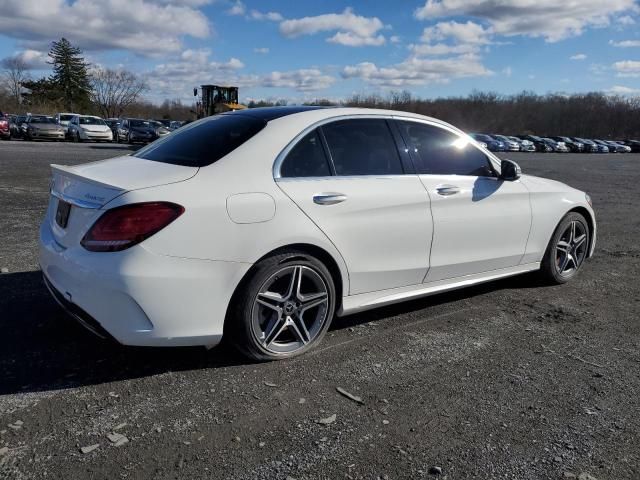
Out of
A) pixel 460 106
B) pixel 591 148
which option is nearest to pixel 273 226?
pixel 591 148

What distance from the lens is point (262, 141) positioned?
356 centimetres

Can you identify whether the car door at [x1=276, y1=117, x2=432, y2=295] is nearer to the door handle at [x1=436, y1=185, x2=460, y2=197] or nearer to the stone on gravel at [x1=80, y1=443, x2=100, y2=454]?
the door handle at [x1=436, y1=185, x2=460, y2=197]

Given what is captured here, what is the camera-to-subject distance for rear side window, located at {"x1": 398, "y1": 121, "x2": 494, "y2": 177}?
430 centimetres

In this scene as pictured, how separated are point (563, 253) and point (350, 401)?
11.1 feet

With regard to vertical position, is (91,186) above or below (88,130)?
below

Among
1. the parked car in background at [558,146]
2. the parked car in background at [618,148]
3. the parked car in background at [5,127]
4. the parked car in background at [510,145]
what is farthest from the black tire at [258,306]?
the parked car in background at [618,148]

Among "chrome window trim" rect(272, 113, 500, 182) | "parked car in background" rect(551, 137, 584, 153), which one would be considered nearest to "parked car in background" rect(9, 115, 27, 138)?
"chrome window trim" rect(272, 113, 500, 182)

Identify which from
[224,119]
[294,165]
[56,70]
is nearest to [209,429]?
[294,165]

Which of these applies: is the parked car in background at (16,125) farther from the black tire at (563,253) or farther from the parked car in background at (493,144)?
the black tire at (563,253)

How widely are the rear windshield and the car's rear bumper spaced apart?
715mm

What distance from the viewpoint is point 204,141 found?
379cm

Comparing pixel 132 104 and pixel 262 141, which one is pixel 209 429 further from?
pixel 132 104

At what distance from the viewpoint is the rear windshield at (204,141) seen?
3531 millimetres

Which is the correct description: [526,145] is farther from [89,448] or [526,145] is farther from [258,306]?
[89,448]
